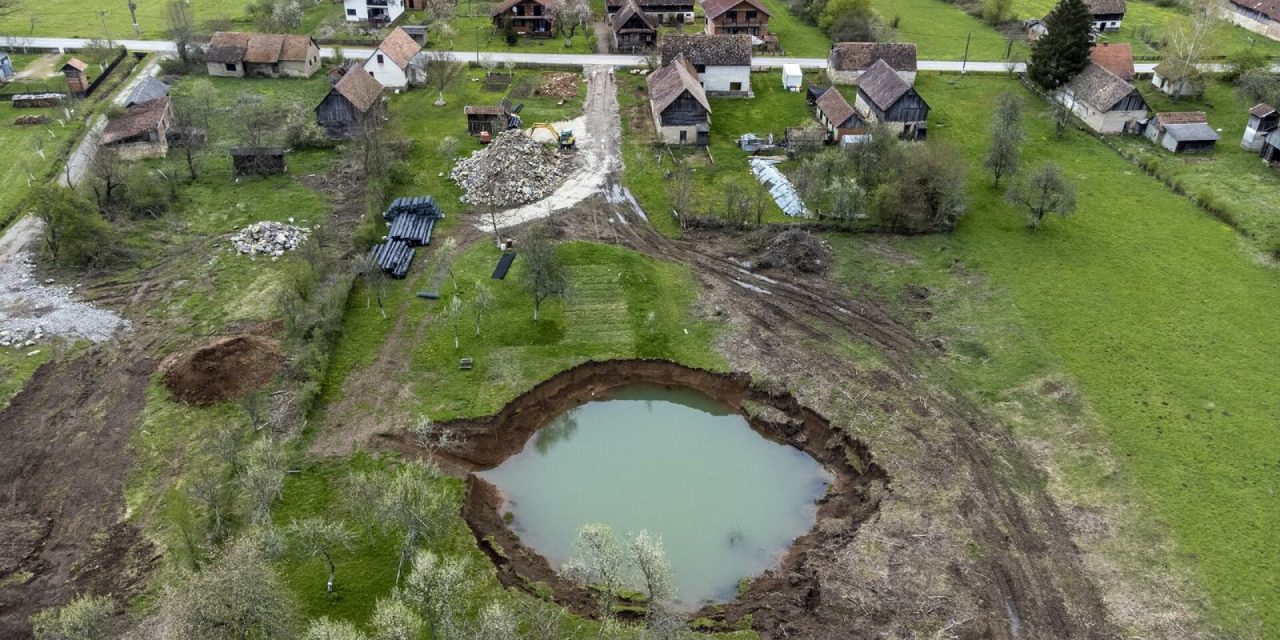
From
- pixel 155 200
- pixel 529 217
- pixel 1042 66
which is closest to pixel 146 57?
pixel 155 200

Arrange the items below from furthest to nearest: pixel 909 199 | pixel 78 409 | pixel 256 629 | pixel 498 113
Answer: pixel 498 113
pixel 909 199
pixel 78 409
pixel 256 629

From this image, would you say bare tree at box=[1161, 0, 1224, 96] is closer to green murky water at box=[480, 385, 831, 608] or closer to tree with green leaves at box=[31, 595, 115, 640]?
green murky water at box=[480, 385, 831, 608]

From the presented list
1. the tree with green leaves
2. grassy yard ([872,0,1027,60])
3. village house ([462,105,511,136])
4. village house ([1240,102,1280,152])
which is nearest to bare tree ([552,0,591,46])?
village house ([462,105,511,136])

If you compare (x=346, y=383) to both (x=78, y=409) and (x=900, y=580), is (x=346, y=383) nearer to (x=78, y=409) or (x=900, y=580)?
(x=78, y=409)

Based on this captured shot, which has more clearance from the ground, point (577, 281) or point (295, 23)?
point (295, 23)

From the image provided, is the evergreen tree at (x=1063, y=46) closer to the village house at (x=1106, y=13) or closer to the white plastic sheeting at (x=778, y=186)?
the village house at (x=1106, y=13)

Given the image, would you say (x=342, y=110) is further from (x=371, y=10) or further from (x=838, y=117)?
(x=838, y=117)

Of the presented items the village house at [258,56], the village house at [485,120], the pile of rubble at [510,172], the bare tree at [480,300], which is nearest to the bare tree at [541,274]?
the bare tree at [480,300]
